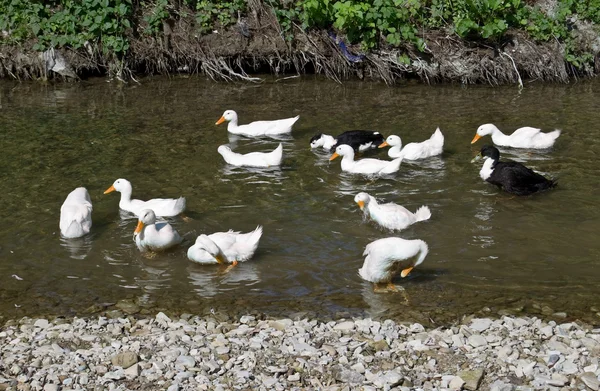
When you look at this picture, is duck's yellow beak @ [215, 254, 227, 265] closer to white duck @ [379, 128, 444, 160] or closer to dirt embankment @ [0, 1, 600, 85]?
white duck @ [379, 128, 444, 160]

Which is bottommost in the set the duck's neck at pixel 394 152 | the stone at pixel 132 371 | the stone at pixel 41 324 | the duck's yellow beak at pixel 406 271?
the stone at pixel 41 324

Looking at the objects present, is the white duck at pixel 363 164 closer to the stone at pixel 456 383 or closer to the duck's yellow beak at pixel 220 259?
the duck's yellow beak at pixel 220 259

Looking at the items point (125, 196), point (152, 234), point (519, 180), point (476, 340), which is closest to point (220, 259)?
point (152, 234)

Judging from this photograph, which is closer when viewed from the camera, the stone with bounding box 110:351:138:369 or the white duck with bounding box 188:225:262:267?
the stone with bounding box 110:351:138:369

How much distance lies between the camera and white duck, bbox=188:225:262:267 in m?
9.03

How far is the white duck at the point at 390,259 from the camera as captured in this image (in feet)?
27.2

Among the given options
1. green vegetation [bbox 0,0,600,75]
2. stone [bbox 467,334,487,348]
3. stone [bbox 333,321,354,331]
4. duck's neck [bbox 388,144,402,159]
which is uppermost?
green vegetation [bbox 0,0,600,75]

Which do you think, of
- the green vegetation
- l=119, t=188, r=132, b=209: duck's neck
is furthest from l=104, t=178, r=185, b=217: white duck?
the green vegetation

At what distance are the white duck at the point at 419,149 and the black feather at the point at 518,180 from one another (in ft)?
4.69

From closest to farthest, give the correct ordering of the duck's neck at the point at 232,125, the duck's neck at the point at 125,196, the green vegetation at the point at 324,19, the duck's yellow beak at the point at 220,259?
the duck's yellow beak at the point at 220,259, the duck's neck at the point at 125,196, the duck's neck at the point at 232,125, the green vegetation at the point at 324,19

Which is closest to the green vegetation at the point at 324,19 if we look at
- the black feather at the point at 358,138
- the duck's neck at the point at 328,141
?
the black feather at the point at 358,138

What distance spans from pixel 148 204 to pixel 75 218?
1.05 meters

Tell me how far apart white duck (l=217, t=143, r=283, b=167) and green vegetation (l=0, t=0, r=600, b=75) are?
213 inches

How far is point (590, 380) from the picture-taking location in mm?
6402
